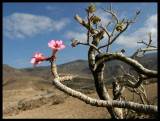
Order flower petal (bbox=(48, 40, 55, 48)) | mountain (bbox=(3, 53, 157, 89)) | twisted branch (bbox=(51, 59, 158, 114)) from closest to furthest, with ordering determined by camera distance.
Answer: twisted branch (bbox=(51, 59, 158, 114)) → flower petal (bbox=(48, 40, 55, 48)) → mountain (bbox=(3, 53, 157, 89))

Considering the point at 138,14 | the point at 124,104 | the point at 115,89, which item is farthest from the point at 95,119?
the point at 124,104

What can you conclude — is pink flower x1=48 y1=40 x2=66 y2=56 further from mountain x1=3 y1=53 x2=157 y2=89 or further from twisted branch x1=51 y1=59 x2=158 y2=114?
mountain x1=3 y1=53 x2=157 y2=89

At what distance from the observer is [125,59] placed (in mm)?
1716

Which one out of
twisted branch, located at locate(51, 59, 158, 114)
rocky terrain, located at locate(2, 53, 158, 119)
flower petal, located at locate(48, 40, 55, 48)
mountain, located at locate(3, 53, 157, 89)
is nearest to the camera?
twisted branch, located at locate(51, 59, 158, 114)

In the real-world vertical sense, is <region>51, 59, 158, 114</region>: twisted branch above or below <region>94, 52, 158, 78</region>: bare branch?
below

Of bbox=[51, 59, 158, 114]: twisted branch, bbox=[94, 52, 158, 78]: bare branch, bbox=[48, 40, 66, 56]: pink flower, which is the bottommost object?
bbox=[51, 59, 158, 114]: twisted branch

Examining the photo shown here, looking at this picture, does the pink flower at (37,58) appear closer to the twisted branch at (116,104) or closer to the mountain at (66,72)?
the twisted branch at (116,104)

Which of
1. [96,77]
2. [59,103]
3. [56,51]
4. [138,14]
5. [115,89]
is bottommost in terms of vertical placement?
[59,103]

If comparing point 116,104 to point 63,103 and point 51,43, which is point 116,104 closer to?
point 51,43

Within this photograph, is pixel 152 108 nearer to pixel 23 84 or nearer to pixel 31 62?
pixel 31 62

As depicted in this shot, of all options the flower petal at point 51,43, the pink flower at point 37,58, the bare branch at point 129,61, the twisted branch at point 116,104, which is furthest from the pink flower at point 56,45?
the bare branch at point 129,61

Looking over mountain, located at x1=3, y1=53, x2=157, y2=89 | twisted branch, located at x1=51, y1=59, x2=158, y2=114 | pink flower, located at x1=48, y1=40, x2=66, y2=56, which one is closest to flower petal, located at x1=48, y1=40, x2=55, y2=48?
pink flower, located at x1=48, y1=40, x2=66, y2=56

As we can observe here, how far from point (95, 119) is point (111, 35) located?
20.1 feet

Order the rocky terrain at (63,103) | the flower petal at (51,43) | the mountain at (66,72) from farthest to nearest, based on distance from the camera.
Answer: the rocky terrain at (63,103) → the mountain at (66,72) → the flower petal at (51,43)
